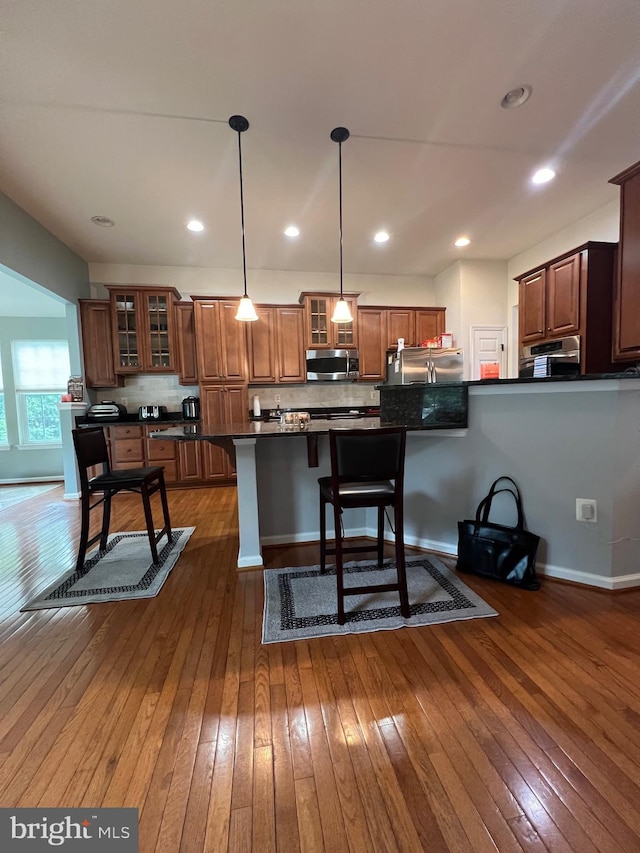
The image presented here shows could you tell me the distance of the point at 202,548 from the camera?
260 centimetres

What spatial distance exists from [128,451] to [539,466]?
14.4 ft

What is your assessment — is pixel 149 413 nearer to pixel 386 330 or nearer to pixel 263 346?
pixel 263 346

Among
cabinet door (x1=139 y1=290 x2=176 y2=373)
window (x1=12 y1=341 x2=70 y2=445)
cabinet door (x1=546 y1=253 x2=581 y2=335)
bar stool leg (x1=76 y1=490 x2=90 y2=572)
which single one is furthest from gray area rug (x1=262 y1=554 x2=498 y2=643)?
window (x1=12 y1=341 x2=70 y2=445)

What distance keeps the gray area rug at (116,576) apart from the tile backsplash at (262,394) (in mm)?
2489

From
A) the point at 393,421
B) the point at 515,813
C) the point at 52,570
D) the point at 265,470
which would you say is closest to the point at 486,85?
the point at 393,421

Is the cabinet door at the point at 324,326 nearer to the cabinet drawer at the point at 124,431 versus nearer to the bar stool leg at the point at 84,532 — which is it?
the cabinet drawer at the point at 124,431

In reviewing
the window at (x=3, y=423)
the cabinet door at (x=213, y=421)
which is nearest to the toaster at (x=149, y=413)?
the cabinet door at (x=213, y=421)

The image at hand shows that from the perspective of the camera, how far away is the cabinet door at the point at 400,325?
501 cm

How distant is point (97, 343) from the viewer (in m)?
4.38

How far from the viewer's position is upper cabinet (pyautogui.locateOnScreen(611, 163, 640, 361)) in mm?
2205

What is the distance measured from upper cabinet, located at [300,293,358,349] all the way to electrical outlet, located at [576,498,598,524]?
357 centimetres

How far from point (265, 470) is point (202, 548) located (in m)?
0.80

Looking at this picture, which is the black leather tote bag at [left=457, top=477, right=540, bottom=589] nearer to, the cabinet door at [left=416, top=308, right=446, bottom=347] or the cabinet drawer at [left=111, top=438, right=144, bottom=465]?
the cabinet door at [left=416, top=308, right=446, bottom=347]

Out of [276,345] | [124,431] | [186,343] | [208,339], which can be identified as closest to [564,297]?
[276,345]
